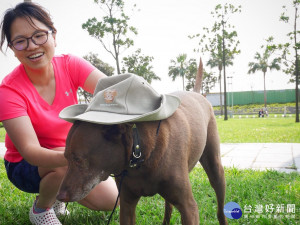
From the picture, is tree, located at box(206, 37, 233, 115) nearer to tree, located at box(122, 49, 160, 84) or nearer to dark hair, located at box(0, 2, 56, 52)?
tree, located at box(122, 49, 160, 84)

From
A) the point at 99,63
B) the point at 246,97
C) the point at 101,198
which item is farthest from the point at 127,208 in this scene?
the point at 246,97

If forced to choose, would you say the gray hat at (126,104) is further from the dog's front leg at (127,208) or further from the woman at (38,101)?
the dog's front leg at (127,208)

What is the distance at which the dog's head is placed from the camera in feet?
4.66

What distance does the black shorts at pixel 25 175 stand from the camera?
2.53m

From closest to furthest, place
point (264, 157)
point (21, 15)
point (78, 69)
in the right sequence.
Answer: point (21, 15) → point (78, 69) → point (264, 157)

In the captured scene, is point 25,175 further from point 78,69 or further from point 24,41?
point 24,41

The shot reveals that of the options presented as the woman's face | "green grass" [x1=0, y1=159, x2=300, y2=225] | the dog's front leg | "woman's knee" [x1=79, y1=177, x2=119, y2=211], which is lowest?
"green grass" [x1=0, y1=159, x2=300, y2=225]

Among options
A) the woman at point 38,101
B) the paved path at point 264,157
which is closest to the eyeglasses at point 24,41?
the woman at point 38,101

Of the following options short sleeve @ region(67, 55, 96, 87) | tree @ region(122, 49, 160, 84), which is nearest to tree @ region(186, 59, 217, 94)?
tree @ region(122, 49, 160, 84)

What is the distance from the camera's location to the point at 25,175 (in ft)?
8.37

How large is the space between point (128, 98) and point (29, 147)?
37.4 inches

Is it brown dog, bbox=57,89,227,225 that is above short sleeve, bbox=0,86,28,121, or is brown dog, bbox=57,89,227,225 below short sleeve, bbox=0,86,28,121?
below

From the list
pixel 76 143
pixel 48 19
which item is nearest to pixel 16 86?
pixel 48 19

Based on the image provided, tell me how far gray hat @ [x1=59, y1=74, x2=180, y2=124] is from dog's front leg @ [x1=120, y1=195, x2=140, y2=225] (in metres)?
0.67
